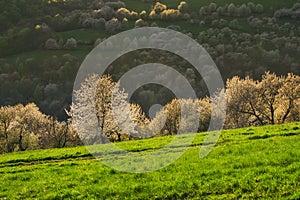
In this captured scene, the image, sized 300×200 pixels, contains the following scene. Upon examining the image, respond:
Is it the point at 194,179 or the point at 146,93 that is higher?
the point at 146,93

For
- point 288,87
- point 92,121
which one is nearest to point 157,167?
point 92,121

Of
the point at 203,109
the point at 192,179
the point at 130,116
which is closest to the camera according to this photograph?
the point at 192,179

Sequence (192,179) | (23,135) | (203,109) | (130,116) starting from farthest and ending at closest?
(203,109)
(23,135)
(130,116)
(192,179)

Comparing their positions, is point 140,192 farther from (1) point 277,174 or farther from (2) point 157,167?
(1) point 277,174

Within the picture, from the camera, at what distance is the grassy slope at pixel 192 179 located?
15344 millimetres

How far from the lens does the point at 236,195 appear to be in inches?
576

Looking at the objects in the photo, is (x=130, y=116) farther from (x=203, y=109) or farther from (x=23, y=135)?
(x=203, y=109)

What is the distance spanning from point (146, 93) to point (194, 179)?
151m

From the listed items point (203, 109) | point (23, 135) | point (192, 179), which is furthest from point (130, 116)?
point (192, 179)

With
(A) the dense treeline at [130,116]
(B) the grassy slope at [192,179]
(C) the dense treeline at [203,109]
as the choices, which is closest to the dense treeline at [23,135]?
(A) the dense treeline at [130,116]

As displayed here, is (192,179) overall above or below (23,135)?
below

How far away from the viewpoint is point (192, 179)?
17.8 m

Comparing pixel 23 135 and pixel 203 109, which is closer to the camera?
pixel 23 135

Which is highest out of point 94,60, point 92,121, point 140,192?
point 94,60
